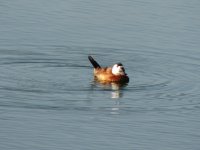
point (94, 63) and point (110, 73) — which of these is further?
point (94, 63)

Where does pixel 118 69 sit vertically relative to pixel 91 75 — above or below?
below

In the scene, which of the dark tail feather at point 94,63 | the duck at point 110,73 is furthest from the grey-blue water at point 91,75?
the dark tail feather at point 94,63

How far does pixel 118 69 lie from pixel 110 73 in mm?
451

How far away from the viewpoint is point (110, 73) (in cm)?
2656

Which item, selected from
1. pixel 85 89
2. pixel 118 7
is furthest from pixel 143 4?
pixel 85 89

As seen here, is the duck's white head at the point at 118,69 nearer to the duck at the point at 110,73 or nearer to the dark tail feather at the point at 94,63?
the duck at the point at 110,73

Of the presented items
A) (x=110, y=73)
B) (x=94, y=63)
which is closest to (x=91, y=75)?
(x=94, y=63)

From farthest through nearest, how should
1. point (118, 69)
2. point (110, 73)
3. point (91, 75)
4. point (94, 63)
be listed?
point (94, 63) < point (91, 75) < point (110, 73) < point (118, 69)

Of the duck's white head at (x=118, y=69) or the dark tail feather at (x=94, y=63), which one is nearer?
the duck's white head at (x=118, y=69)

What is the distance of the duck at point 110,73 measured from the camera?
26.0 metres

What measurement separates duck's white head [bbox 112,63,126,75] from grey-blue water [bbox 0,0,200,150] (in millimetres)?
413

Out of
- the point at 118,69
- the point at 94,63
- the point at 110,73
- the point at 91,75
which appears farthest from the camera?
the point at 94,63

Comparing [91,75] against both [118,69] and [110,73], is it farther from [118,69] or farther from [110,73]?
[118,69]

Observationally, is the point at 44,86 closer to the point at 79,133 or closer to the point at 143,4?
the point at 79,133
